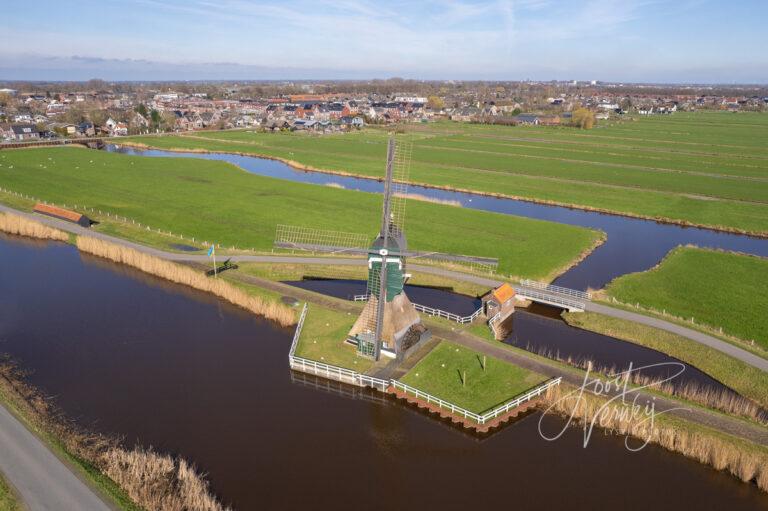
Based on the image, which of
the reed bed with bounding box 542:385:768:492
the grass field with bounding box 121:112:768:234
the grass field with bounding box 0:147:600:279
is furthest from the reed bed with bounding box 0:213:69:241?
the reed bed with bounding box 542:385:768:492

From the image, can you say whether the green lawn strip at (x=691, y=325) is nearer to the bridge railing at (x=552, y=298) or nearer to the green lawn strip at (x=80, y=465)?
the bridge railing at (x=552, y=298)

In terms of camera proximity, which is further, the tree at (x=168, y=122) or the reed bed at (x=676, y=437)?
the tree at (x=168, y=122)

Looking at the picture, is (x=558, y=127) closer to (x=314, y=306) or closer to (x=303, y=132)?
(x=303, y=132)

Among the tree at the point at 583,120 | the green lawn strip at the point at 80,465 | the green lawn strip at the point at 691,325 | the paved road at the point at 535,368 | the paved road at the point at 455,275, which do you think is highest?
the tree at the point at 583,120

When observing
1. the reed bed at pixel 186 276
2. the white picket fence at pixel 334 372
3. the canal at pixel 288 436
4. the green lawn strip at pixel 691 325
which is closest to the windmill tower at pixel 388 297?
the white picket fence at pixel 334 372

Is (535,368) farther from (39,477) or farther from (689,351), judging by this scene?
(39,477)

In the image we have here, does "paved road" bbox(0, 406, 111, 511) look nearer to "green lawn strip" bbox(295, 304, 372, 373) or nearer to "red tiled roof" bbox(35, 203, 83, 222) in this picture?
"green lawn strip" bbox(295, 304, 372, 373)
